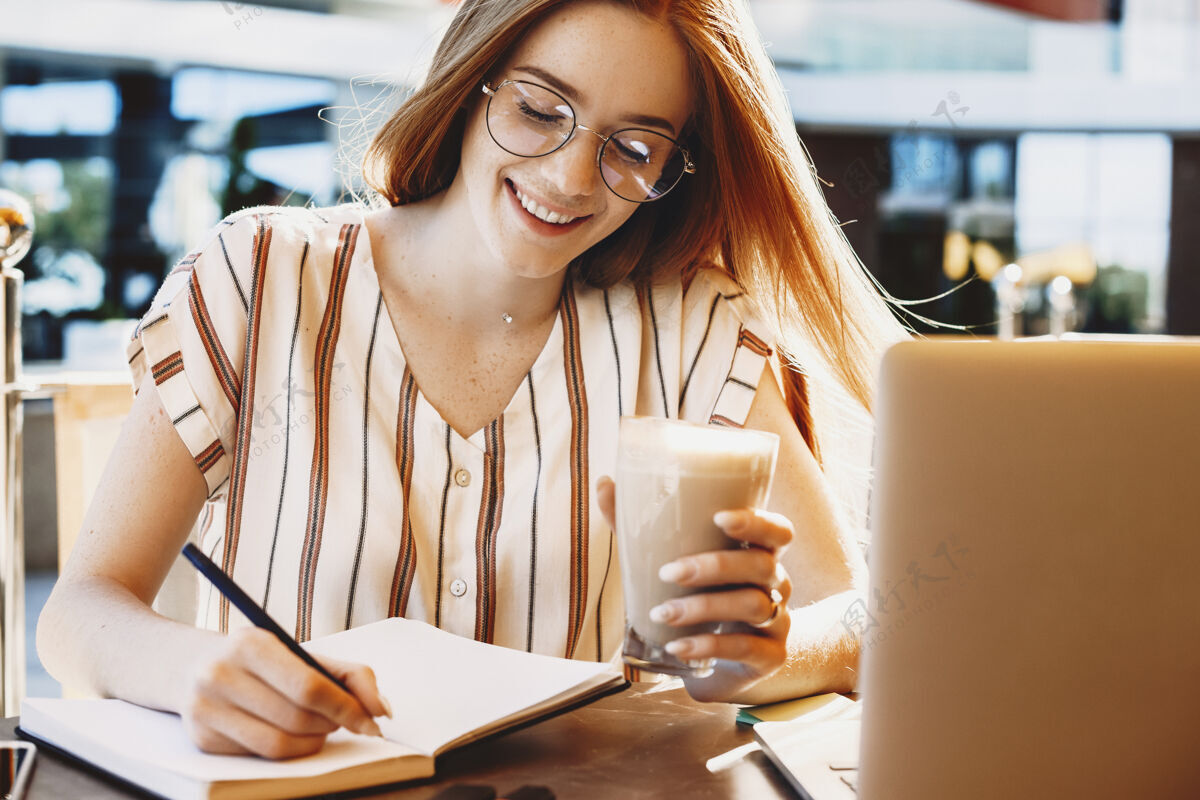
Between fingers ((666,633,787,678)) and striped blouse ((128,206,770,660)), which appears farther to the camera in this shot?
striped blouse ((128,206,770,660))

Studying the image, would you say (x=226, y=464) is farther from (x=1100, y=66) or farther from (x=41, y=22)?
(x=1100, y=66)

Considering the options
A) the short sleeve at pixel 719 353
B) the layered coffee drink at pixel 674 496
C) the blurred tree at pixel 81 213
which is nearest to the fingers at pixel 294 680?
the layered coffee drink at pixel 674 496

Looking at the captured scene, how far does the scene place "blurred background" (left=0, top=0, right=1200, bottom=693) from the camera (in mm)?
8875

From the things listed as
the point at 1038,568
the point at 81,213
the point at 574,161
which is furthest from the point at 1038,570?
the point at 81,213

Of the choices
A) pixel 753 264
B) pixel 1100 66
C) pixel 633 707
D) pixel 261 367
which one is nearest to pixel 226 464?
pixel 261 367

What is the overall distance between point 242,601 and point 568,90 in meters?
0.76

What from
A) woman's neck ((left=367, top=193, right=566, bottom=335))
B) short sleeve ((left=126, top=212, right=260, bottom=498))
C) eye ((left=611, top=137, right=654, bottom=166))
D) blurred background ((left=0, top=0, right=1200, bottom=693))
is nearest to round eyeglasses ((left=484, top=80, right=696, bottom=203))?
eye ((left=611, top=137, right=654, bottom=166))

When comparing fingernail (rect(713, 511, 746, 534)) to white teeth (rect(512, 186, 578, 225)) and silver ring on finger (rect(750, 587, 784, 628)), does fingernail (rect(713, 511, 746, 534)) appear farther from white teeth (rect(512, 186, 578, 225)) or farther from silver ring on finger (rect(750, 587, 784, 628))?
white teeth (rect(512, 186, 578, 225))

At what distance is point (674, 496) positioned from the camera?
0.86m

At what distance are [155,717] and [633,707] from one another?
40 centimetres

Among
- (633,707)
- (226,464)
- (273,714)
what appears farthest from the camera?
(226,464)

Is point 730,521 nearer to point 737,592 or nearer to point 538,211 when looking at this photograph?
point 737,592

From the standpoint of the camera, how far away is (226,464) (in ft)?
4.46

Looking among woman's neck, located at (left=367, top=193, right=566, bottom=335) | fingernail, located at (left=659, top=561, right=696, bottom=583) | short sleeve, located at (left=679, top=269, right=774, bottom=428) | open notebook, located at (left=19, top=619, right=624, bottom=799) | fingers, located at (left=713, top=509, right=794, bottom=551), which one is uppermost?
woman's neck, located at (left=367, top=193, right=566, bottom=335)
